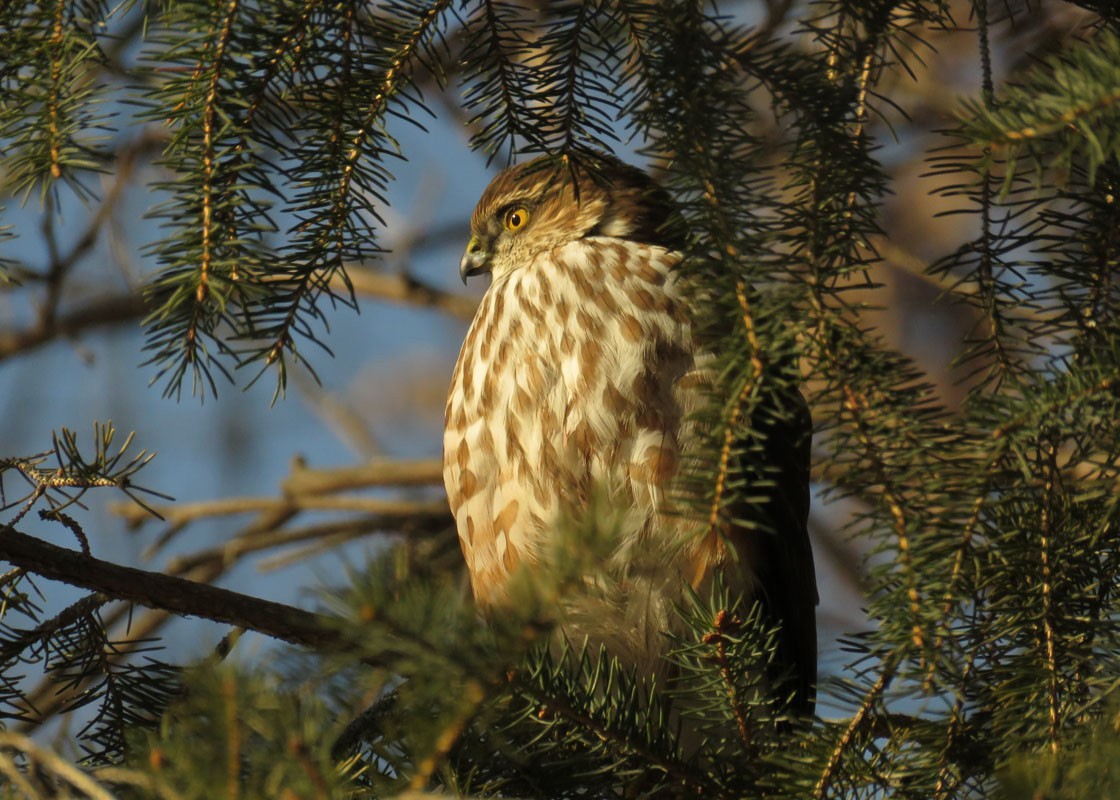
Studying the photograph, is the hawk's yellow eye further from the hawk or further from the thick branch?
the thick branch

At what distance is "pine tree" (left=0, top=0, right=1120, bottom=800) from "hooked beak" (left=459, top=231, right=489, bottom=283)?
57.8 inches

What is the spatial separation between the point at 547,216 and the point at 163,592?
6.42ft

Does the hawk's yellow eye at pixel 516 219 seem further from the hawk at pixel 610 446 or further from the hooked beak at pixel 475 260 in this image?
the hawk at pixel 610 446

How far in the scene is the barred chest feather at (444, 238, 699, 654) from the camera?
9.69ft

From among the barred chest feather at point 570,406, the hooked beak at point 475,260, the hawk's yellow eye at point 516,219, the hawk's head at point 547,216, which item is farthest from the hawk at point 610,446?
the hooked beak at point 475,260

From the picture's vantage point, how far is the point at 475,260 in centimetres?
403

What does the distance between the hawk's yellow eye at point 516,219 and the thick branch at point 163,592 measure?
6.21 feet

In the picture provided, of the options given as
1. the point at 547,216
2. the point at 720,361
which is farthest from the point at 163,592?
the point at 547,216

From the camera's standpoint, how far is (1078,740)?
173 centimetres

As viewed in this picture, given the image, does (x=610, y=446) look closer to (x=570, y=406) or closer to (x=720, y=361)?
(x=570, y=406)

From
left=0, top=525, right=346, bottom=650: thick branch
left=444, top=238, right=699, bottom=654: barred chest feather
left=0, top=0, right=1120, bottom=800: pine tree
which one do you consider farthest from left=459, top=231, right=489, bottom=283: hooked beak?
left=0, top=525, right=346, bottom=650: thick branch

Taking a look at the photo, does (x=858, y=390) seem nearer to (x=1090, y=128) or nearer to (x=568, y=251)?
(x=1090, y=128)

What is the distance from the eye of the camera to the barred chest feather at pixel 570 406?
116 inches

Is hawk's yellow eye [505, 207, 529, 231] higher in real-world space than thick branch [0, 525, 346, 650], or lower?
higher
